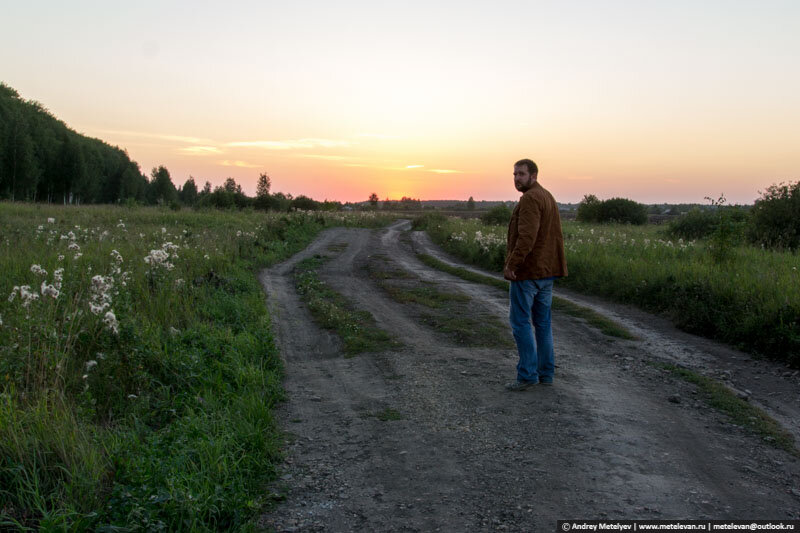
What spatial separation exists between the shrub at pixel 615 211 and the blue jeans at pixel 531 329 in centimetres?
4059

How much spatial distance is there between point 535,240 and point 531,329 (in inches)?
38.5

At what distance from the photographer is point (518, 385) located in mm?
5777

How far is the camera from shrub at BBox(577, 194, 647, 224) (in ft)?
147

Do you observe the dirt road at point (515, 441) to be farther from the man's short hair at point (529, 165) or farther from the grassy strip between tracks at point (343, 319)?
the man's short hair at point (529, 165)

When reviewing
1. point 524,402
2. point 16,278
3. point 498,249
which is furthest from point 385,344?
point 498,249

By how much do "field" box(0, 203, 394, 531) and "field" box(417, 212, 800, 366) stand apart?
22.3 feet

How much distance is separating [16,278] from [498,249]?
43.4 ft

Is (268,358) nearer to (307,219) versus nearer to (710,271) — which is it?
(710,271)

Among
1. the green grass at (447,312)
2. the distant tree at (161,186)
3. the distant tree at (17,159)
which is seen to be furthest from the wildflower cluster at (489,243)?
the distant tree at (161,186)

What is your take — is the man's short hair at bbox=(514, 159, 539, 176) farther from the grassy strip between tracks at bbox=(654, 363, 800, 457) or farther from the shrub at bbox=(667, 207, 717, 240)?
the shrub at bbox=(667, 207, 717, 240)

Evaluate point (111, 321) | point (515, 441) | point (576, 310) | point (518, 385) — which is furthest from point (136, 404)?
point (576, 310)

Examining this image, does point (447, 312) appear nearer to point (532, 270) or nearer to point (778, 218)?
point (532, 270)

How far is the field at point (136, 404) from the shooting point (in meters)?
3.34

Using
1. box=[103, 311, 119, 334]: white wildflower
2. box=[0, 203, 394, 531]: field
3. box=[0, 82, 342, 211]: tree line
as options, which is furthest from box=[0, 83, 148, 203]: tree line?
box=[103, 311, 119, 334]: white wildflower
